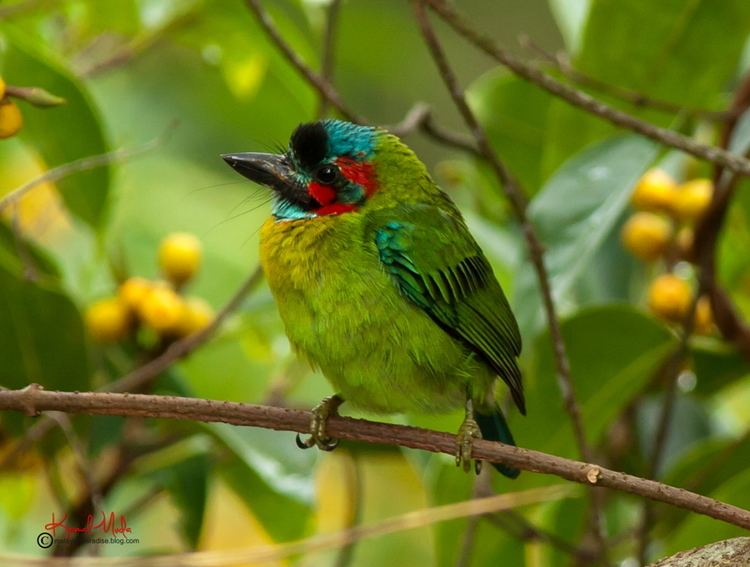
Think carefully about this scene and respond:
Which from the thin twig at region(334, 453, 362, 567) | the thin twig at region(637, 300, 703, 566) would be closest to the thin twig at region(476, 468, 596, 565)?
the thin twig at region(637, 300, 703, 566)

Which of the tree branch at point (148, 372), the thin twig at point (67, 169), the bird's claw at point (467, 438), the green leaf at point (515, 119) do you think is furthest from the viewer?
the green leaf at point (515, 119)

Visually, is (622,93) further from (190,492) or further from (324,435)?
(190,492)

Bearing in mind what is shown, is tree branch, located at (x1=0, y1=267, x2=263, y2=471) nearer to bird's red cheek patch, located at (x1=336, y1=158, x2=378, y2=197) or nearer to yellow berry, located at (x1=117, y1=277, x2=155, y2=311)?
yellow berry, located at (x1=117, y1=277, x2=155, y2=311)

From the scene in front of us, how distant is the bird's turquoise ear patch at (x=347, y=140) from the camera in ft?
9.15

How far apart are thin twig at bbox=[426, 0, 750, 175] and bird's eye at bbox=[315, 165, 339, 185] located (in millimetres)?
436

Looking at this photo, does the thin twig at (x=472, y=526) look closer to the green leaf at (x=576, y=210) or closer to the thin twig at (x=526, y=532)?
the thin twig at (x=526, y=532)

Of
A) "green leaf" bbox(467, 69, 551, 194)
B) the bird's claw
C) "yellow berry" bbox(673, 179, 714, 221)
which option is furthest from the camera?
"green leaf" bbox(467, 69, 551, 194)

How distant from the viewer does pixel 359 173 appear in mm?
2787

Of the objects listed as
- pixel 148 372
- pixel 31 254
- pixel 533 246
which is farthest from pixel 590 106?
pixel 31 254

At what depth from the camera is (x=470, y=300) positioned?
2779mm

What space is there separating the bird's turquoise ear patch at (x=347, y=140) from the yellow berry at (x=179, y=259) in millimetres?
697

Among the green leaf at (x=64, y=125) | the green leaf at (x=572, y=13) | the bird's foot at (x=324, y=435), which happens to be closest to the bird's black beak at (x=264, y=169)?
the bird's foot at (x=324, y=435)

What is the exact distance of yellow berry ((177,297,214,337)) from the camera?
10.7ft

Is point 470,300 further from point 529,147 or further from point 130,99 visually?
point 130,99
